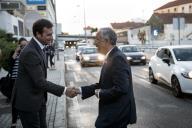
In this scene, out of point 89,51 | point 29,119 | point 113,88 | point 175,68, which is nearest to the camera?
point 113,88

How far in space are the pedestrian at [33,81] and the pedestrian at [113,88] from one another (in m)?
0.59

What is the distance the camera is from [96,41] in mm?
4301

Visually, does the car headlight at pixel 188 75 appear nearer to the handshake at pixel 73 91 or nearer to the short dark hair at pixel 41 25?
the handshake at pixel 73 91

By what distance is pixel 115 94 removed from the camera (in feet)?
13.4

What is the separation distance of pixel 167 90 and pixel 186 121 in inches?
216

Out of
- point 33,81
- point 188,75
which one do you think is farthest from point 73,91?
point 188,75

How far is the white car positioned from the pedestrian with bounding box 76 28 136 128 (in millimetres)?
7862

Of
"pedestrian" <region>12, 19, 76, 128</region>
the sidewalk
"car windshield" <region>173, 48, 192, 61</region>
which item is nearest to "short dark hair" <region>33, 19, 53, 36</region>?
"pedestrian" <region>12, 19, 76, 128</region>

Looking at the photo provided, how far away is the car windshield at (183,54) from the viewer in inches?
531

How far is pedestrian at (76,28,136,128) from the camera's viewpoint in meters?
4.09

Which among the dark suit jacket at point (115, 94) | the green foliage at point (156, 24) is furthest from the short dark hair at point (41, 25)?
the green foliage at point (156, 24)

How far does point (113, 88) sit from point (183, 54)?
33.3 feet

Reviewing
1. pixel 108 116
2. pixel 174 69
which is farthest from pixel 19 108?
pixel 174 69

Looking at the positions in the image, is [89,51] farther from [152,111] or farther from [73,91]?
[73,91]
